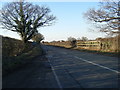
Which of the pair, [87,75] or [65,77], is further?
[87,75]

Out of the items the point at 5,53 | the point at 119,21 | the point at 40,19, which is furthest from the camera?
the point at 40,19

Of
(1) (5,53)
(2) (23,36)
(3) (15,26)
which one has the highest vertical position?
(3) (15,26)

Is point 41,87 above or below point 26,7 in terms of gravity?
below

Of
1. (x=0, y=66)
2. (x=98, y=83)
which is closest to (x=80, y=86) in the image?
(x=98, y=83)

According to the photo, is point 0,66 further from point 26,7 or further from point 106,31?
point 26,7

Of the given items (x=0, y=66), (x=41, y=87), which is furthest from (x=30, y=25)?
(x=41, y=87)

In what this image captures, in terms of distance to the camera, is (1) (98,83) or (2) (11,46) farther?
(2) (11,46)

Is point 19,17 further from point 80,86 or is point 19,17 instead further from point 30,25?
point 80,86

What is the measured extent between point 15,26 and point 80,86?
101 feet

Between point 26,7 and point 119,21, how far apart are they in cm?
1939

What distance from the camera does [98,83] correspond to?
21.7 ft

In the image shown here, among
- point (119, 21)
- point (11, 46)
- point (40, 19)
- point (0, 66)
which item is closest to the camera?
point (0, 66)

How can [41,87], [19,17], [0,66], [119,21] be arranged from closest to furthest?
[41,87], [0,66], [119,21], [19,17]

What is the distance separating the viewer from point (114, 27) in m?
26.4
